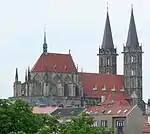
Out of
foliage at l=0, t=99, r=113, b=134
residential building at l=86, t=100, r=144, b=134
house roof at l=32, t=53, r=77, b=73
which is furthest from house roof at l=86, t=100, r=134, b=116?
house roof at l=32, t=53, r=77, b=73

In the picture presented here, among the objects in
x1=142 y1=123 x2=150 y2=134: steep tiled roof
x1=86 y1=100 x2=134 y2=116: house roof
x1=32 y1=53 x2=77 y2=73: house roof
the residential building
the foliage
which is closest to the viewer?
the foliage

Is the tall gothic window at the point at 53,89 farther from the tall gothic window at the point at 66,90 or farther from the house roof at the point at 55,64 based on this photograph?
the house roof at the point at 55,64

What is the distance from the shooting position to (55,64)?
19362 centimetres

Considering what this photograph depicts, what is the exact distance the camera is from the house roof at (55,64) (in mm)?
193375

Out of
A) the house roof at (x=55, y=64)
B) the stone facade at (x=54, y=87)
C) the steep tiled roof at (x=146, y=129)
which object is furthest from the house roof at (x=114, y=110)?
the house roof at (x=55, y=64)

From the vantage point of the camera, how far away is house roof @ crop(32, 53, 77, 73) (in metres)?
193

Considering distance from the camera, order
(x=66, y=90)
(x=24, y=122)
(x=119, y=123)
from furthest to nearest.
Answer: (x=66, y=90), (x=119, y=123), (x=24, y=122)

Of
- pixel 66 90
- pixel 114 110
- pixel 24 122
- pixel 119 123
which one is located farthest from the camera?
pixel 66 90

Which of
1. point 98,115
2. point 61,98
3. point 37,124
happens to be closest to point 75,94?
point 61,98

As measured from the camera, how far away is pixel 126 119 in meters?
123

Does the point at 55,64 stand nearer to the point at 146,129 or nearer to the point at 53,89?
the point at 53,89

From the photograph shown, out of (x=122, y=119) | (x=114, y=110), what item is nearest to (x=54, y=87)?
(x=114, y=110)

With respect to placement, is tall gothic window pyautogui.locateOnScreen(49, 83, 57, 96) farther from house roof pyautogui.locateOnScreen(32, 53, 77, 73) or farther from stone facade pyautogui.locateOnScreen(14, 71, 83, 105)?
house roof pyautogui.locateOnScreen(32, 53, 77, 73)

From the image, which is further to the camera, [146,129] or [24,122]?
[146,129]
